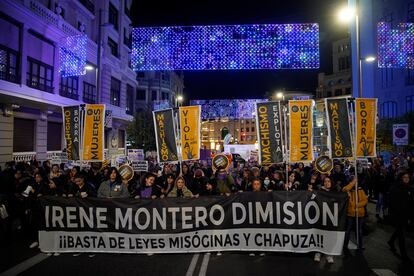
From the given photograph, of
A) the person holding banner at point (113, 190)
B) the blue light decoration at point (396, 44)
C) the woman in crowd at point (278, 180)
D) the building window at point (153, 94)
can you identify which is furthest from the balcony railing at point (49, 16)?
the building window at point (153, 94)

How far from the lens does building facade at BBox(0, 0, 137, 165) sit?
53.4 feet

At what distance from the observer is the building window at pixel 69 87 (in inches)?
847

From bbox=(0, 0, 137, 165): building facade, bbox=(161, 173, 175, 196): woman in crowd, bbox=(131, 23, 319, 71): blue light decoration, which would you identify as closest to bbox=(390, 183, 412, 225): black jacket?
bbox=(161, 173, 175, 196): woman in crowd

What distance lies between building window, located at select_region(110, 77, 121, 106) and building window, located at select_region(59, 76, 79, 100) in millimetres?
6166

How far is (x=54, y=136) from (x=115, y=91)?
10.2 meters

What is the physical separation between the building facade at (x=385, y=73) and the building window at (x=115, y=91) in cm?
2206

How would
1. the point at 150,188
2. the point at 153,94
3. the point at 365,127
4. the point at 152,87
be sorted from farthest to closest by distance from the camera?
the point at 153,94
the point at 152,87
the point at 150,188
the point at 365,127

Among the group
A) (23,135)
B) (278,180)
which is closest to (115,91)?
(23,135)

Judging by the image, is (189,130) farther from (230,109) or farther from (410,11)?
(230,109)

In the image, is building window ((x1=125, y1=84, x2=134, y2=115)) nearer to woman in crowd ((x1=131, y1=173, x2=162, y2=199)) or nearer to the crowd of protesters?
the crowd of protesters

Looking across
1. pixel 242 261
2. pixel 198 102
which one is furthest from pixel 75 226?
pixel 198 102

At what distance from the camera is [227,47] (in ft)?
51.8

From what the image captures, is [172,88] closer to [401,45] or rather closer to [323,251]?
[401,45]

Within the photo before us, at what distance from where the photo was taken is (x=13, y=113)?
16.9 m
